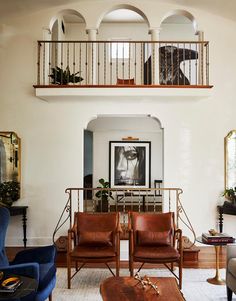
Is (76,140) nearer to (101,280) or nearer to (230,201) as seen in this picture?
(101,280)

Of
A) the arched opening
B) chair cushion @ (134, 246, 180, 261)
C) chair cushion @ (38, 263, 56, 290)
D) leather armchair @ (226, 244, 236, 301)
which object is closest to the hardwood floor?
chair cushion @ (134, 246, 180, 261)

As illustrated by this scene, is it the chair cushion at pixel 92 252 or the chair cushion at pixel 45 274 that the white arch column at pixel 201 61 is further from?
the chair cushion at pixel 45 274

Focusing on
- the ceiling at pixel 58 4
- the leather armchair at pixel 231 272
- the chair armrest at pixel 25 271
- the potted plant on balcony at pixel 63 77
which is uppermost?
the ceiling at pixel 58 4

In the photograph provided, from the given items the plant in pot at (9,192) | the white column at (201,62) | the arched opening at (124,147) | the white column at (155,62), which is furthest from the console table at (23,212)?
the arched opening at (124,147)

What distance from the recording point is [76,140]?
7.06 meters

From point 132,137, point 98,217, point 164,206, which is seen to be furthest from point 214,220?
point 132,137

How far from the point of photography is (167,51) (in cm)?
830

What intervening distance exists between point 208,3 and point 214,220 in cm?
452

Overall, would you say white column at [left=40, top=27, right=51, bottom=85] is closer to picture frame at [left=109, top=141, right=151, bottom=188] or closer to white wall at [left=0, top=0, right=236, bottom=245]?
white wall at [left=0, top=0, right=236, bottom=245]

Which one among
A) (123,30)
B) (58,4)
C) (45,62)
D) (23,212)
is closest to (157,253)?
(23,212)

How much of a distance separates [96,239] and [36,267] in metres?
1.59

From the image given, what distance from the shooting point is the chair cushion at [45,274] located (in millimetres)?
3590

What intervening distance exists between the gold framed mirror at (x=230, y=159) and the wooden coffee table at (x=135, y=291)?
12.9ft

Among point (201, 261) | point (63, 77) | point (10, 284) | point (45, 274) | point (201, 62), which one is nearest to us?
point (10, 284)
